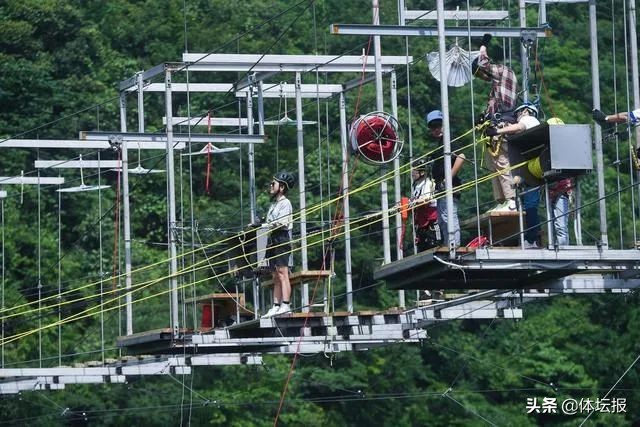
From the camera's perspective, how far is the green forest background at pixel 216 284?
162ft

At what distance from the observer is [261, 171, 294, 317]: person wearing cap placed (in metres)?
27.6

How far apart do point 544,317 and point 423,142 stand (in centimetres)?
574

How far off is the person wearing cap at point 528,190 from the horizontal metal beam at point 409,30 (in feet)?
3.53

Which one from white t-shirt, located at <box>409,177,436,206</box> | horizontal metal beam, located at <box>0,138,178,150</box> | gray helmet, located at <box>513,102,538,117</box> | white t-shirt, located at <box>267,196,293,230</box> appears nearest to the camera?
gray helmet, located at <box>513,102,538,117</box>

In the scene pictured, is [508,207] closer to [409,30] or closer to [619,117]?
[619,117]

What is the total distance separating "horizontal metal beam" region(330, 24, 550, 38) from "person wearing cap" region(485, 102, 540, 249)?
1077 millimetres

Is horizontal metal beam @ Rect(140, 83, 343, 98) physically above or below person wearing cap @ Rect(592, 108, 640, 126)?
above

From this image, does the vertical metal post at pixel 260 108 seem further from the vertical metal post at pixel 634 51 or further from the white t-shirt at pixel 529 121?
the white t-shirt at pixel 529 121

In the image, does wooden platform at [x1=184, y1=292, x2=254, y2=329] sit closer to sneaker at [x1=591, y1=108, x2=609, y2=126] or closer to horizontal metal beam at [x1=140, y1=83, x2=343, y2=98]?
horizontal metal beam at [x1=140, y1=83, x2=343, y2=98]

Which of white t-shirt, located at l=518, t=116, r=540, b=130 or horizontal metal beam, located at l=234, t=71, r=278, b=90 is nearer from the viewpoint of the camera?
white t-shirt, located at l=518, t=116, r=540, b=130

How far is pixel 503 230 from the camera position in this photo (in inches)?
972

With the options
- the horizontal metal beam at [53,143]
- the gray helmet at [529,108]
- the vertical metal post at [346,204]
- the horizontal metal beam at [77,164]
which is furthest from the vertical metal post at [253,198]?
the gray helmet at [529,108]

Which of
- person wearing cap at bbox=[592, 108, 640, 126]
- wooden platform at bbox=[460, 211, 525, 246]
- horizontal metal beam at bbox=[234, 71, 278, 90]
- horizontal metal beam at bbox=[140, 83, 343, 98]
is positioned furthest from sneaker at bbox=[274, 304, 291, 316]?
person wearing cap at bbox=[592, 108, 640, 126]

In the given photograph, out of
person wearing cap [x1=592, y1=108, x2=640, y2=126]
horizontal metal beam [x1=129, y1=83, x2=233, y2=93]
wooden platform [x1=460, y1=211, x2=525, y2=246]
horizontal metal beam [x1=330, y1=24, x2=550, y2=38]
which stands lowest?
wooden platform [x1=460, y1=211, x2=525, y2=246]
